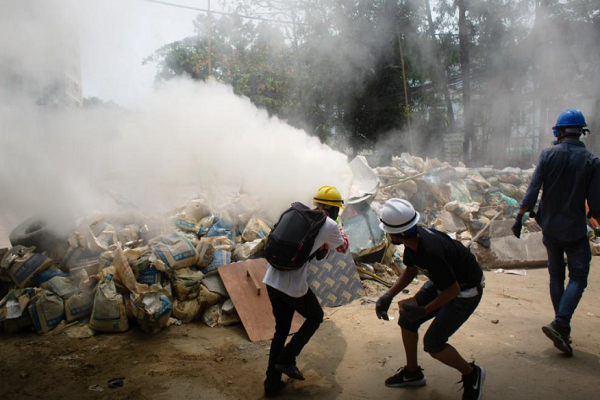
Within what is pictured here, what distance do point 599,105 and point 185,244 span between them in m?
14.4

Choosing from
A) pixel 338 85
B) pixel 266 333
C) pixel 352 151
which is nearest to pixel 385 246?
pixel 266 333

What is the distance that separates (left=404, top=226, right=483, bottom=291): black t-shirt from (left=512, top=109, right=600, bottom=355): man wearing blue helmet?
1.03m

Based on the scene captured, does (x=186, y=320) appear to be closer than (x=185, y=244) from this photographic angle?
Yes

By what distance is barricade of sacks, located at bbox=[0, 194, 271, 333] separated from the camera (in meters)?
3.48

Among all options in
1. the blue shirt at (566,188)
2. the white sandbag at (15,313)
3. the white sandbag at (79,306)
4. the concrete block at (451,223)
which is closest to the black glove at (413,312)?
the blue shirt at (566,188)

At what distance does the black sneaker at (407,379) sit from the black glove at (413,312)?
52cm

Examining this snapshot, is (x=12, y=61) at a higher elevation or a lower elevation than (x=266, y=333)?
higher

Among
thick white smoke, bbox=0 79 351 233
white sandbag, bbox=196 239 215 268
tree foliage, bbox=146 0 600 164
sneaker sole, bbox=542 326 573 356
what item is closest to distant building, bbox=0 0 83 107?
thick white smoke, bbox=0 79 351 233

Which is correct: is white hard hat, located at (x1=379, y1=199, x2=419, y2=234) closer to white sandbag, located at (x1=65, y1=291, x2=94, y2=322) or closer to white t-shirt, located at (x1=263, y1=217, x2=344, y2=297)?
white t-shirt, located at (x1=263, y1=217, x2=344, y2=297)

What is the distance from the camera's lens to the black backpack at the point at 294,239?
2473 mm

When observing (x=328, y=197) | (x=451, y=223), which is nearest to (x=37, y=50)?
(x=328, y=197)

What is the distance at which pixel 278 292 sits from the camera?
2.59 meters

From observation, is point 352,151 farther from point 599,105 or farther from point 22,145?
point 22,145

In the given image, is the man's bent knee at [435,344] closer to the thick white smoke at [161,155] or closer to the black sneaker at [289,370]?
the black sneaker at [289,370]
